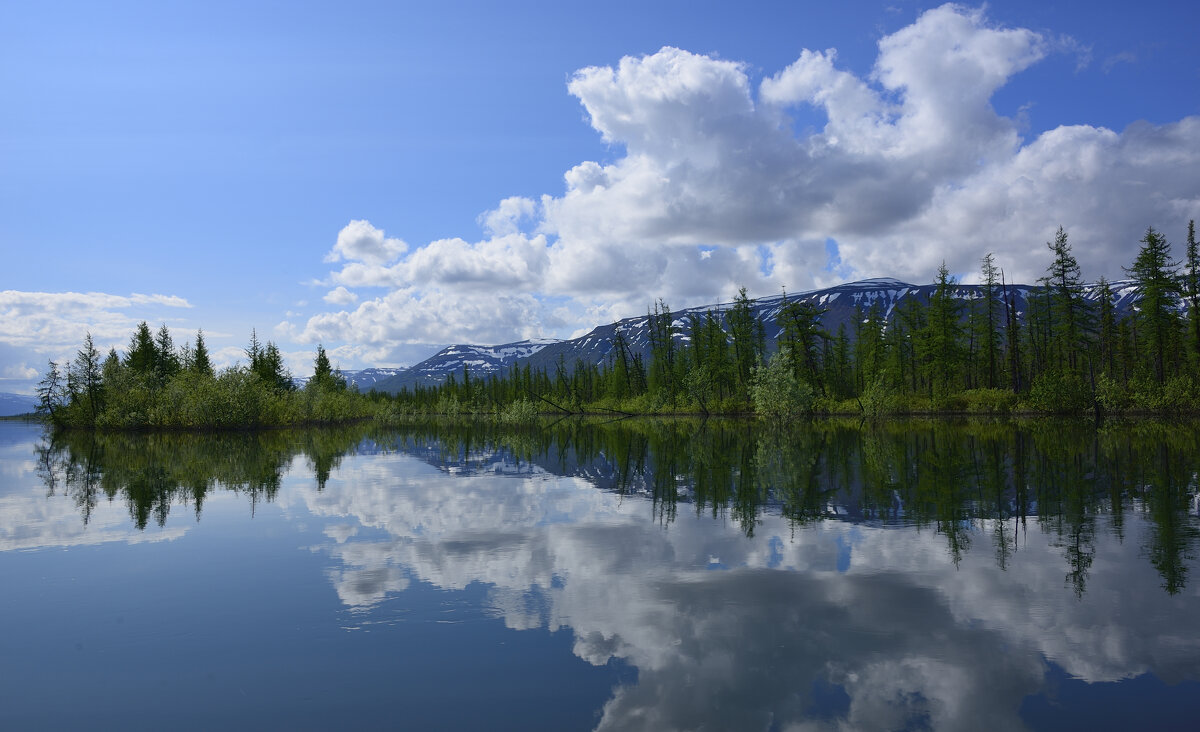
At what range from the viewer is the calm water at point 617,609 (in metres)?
6.21

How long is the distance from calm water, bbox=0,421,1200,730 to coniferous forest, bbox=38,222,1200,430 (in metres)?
52.0

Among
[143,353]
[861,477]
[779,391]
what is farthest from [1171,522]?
[143,353]

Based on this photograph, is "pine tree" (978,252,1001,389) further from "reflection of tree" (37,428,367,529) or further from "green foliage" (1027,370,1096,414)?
"reflection of tree" (37,428,367,529)

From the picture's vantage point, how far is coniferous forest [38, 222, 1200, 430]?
63.8m

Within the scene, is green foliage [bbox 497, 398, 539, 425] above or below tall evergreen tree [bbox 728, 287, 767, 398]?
below

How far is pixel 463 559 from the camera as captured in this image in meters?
11.8

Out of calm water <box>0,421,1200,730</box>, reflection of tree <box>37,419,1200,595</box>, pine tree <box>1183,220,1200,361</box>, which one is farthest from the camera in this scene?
pine tree <box>1183,220,1200,361</box>

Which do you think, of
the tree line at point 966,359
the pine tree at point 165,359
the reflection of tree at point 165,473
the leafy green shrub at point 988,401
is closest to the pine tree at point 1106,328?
the tree line at point 966,359

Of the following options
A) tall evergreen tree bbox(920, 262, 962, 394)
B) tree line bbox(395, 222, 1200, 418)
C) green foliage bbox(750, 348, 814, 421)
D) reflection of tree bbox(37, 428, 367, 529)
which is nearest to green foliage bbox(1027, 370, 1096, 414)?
tree line bbox(395, 222, 1200, 418)

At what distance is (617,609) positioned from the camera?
8891 millimetres

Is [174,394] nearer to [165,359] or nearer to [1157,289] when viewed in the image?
[165,359]

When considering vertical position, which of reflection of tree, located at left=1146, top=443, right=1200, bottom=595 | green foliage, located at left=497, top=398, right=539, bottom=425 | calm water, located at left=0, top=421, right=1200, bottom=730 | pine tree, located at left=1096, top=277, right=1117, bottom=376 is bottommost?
calm water, located at left=0, top=421, right=1200, bottom=730

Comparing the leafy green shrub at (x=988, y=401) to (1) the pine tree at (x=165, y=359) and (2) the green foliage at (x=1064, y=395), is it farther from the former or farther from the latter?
(1) the pine tree at (x=165, y=359)

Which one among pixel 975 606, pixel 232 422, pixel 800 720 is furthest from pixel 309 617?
pixel 232 422
